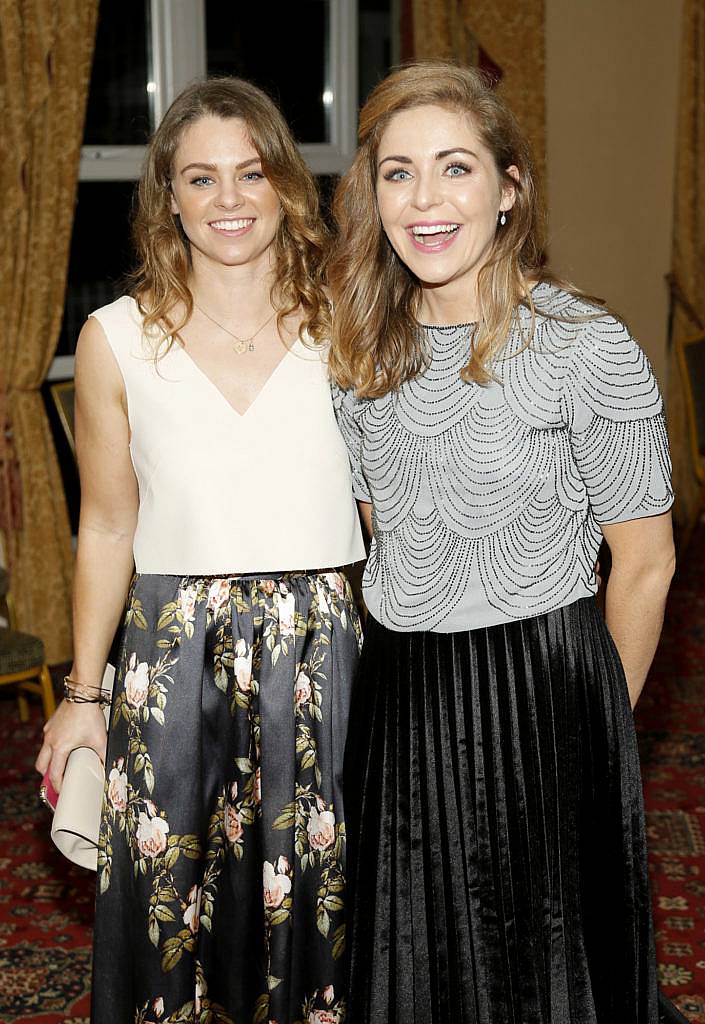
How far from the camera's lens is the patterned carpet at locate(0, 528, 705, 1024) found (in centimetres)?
266

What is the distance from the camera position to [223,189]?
1853 millimetres

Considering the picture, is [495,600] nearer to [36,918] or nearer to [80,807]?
[80,807]

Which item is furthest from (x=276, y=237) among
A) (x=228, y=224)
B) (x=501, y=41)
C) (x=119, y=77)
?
(x=501, y=41)

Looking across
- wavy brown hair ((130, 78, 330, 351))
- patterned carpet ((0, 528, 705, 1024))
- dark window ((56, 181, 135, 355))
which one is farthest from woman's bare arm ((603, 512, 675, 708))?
dark window ((56, 181, 135, 355))

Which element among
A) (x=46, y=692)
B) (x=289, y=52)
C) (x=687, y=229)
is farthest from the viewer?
(x=687, y=229)

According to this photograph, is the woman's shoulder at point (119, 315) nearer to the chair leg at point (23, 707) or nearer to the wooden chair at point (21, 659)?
the wooden chair at point (21, 659)

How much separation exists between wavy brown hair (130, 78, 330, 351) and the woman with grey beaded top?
16cm

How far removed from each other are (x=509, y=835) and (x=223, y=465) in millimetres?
686

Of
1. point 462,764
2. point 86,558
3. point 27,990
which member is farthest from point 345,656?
point 27,990

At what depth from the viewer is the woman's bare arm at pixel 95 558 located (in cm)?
192

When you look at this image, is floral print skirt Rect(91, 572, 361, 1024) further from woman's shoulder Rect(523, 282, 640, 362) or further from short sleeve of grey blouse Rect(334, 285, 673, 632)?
woman's shoulder Rect(523, 282, 640, 362)

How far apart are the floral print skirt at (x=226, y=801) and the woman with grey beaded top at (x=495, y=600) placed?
119 millimetres

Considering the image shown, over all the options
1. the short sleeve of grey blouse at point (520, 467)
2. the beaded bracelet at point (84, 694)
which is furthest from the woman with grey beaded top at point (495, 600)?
the beaded bracelet at point (84, 694)

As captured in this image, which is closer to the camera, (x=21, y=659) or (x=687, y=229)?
(x=21, y=659)
